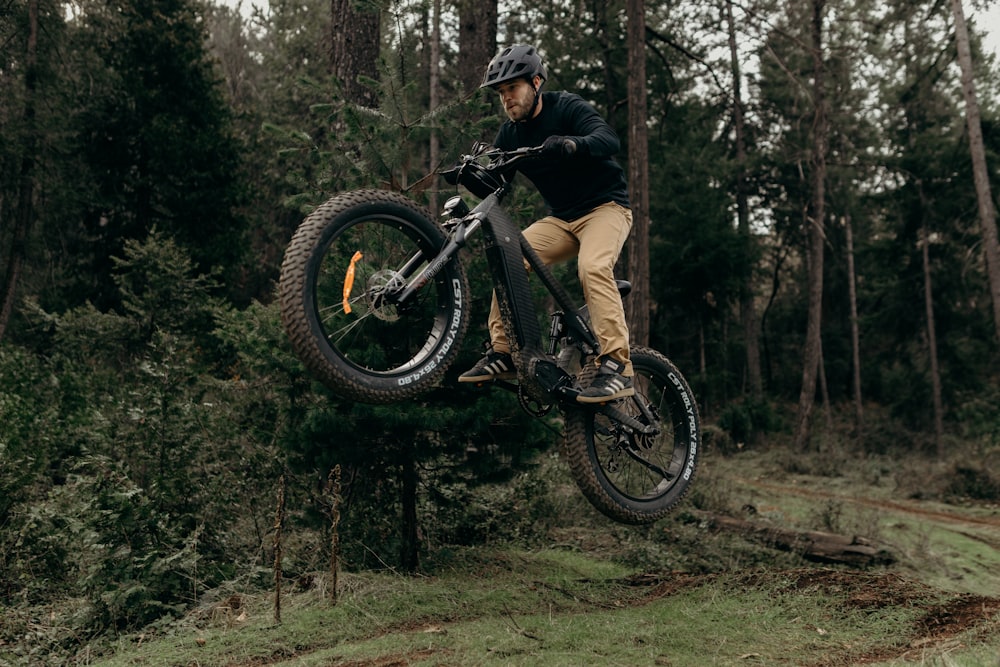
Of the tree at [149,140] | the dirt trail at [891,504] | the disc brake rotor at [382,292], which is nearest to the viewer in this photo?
the disc brake rotor at [382,292]

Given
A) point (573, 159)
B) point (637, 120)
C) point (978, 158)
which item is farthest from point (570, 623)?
point (978, 158)

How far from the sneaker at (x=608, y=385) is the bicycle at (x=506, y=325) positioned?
0.07 m

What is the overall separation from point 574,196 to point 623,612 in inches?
149

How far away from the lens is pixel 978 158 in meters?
18.1

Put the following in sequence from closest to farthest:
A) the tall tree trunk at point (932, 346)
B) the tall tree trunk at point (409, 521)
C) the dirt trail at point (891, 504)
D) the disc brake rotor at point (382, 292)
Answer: the disc brake rotor at point (382, 292) < the tall tree trunk at point (409, 521) < the dirt trail at point (891, 504) < the tall tree trunk at point (932, 346)

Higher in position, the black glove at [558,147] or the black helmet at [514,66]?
the black helmet at [514,66]

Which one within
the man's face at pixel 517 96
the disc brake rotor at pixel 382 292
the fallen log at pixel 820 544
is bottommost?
the fallen log at pixel 820 544

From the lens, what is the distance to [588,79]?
892 inches

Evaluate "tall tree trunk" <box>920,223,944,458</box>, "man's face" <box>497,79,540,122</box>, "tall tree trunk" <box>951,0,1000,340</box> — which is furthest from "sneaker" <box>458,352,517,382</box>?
"tall tree trunk" <box>920,223,944,458</box>

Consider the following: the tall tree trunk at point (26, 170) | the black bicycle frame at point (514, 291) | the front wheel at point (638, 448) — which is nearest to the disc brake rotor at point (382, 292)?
the black bicycle frame at point (514, 291)

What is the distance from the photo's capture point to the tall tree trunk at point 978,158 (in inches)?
691

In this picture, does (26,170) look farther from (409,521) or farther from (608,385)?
(608,385)

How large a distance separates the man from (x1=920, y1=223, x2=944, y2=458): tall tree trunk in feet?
71.9

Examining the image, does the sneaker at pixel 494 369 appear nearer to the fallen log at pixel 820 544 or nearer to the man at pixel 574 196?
the man at pixel 574 196
